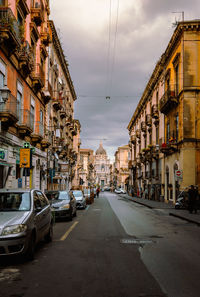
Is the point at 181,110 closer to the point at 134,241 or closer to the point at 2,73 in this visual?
the point at 2,73

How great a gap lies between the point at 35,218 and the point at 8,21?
36.1 ft

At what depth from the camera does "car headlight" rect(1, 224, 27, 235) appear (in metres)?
6.71

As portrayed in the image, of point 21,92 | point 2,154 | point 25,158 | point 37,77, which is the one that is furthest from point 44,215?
point 37,77

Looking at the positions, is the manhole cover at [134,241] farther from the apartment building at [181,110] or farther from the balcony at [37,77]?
the balcony at [37,77]

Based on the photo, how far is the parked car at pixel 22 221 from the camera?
6.71 metres

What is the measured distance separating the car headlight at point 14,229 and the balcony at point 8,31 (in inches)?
437

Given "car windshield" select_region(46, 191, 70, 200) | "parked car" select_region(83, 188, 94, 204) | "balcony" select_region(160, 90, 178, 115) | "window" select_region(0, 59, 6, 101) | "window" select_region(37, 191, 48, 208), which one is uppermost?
"balcony" select_region(160, 90, 178, 115)

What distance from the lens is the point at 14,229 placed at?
6809mm

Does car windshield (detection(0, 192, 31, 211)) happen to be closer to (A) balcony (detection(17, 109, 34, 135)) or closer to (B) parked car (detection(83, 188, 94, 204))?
(A) balcony (detection(17, 109, 34, 135))

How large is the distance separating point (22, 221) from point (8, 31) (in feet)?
36.2

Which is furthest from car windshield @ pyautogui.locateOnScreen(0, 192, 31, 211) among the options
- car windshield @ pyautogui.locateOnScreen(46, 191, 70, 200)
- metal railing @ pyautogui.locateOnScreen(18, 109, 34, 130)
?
metal railing @ pyautogui.locateOnScreen(18, 109, 34, 130)

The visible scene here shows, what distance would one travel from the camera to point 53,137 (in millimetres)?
35688

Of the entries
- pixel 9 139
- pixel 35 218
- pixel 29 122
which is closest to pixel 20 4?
pixel 29 122

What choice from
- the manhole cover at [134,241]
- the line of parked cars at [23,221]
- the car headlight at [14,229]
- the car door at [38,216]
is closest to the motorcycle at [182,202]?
the manhole cover at [134,241]
